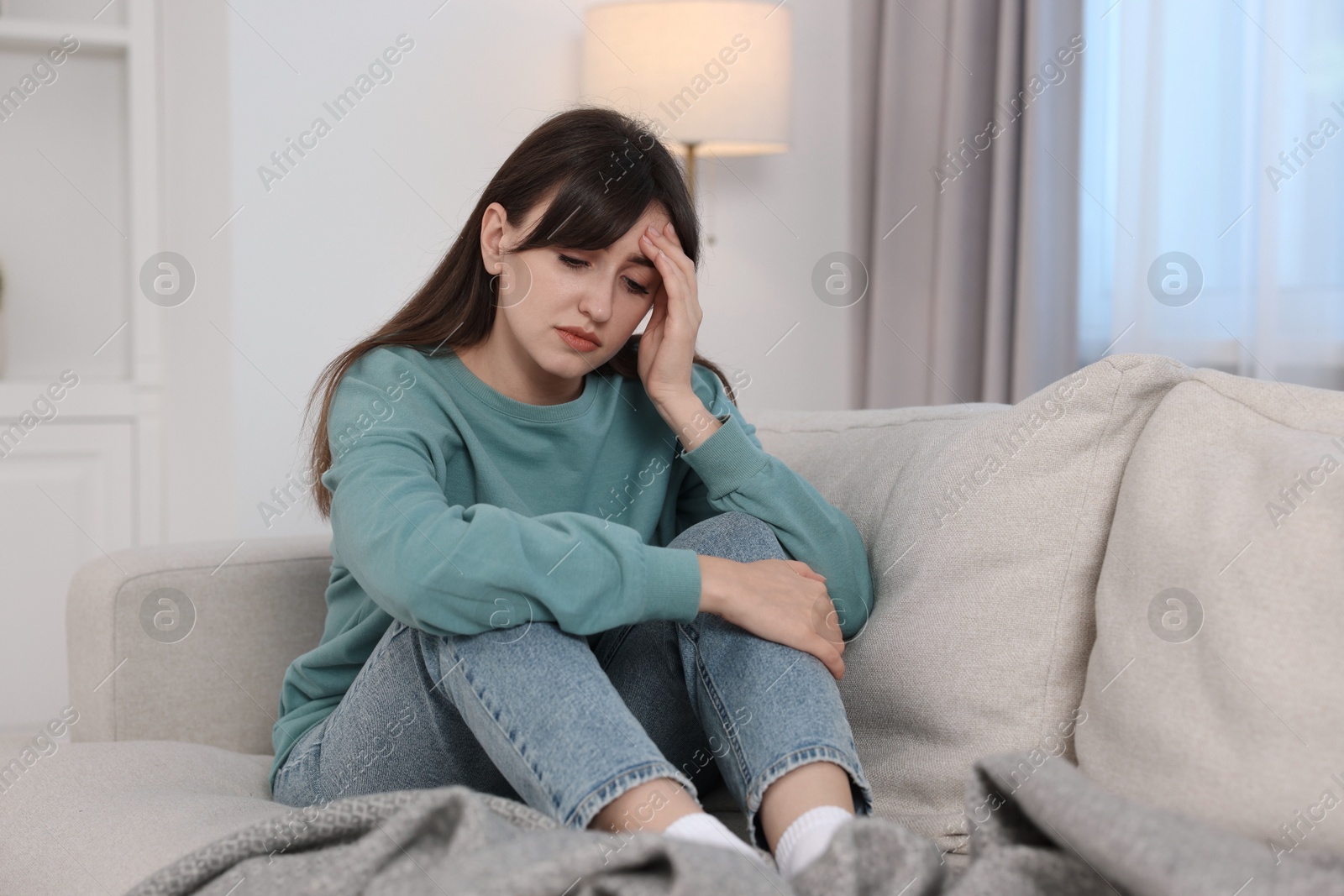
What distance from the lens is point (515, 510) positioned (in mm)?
1227

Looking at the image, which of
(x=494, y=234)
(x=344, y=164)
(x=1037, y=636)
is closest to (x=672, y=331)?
(x=494, y=234)

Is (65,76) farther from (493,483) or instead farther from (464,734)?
(464,734)

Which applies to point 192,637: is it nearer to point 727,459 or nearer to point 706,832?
point 727,459

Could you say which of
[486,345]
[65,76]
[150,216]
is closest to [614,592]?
[486,345]

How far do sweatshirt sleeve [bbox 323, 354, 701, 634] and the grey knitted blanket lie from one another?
17 cm

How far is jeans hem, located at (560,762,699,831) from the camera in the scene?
0.78 m

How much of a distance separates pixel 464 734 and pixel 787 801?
1.01 ft

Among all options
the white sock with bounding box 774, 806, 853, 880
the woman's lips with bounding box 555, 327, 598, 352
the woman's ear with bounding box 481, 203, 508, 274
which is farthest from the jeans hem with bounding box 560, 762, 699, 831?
the woman's ear with bounding box 481, 203, 508, 274

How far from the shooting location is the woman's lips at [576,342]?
1.16 meters

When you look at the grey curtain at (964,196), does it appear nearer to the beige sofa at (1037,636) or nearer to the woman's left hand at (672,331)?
the beige sofa at (1037,636)

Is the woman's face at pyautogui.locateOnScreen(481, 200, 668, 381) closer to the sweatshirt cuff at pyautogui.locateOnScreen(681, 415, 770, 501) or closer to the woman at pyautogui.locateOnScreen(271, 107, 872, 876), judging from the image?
the woman at pyautogui.locateOnScreen(271, 107, 872, 876)

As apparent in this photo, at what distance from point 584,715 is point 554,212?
0.51 meters

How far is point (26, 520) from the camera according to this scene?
2.31m

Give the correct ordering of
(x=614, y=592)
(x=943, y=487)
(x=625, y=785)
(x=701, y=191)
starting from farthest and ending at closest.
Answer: (x=701, y=191) < (x=943, y=487) < (x=614, y=592) < (x=625, y=785)
